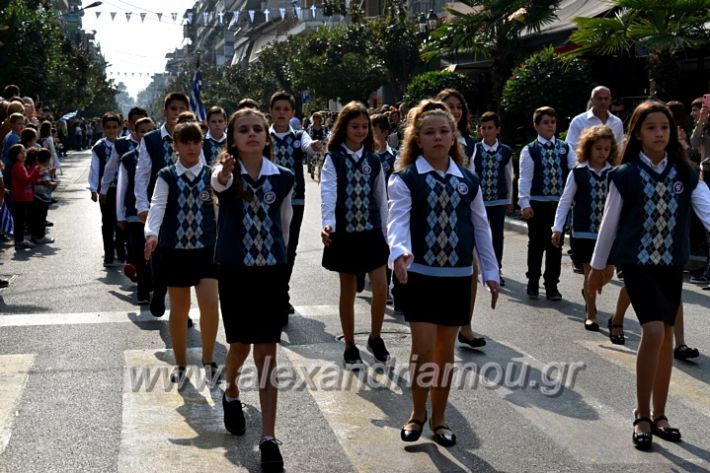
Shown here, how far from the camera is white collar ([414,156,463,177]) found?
5848mm

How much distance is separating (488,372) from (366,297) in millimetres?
3443

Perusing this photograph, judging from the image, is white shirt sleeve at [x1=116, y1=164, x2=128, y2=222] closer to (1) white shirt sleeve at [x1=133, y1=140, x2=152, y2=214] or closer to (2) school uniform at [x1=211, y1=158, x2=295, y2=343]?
(1) white shirt sleeve at [x1=133, y1=140, x2=152, y2=214]

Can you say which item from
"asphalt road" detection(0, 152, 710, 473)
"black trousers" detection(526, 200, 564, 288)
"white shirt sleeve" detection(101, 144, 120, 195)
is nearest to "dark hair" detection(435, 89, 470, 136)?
"asphalt road" detection(0, 152, 710, 473)

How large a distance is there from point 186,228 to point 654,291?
3.23 metres

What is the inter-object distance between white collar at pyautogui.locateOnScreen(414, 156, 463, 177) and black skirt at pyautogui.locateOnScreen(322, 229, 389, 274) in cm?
223

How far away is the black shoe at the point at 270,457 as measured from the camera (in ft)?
17.9

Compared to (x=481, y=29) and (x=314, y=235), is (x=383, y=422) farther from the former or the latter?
(x=481, y=29)

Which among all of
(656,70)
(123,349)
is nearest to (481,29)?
(656,70)

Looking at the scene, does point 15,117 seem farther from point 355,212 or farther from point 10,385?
point 10,385

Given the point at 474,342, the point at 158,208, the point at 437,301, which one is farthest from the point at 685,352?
the point at 158,208

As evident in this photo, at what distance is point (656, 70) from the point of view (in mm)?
15422

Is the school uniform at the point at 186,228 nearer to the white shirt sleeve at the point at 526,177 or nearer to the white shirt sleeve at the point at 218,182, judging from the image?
the white shirt sleeve at the point at 218,182

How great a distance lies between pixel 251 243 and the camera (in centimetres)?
586

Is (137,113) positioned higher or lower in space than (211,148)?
higher
